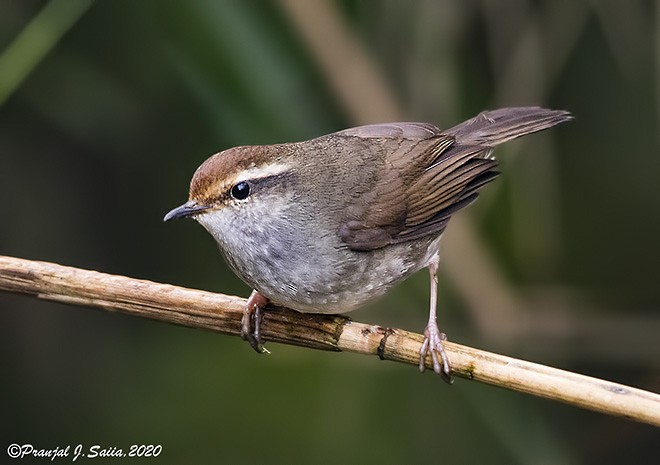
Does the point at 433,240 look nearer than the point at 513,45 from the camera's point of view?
Yes

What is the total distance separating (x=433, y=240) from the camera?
5.01 metres

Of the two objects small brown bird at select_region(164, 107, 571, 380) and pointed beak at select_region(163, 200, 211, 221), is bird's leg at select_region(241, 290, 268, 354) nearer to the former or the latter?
small brown bird at select_region(164, 107, 571, 380)

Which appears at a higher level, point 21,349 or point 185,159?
point 185,159

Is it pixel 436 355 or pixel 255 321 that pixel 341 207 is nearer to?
pixel 255 321

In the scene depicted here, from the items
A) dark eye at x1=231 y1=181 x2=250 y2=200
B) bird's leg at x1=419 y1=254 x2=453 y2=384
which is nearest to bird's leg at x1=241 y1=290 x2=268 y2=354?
dark eye at x1=231 y1=181 x2=250 y2=200

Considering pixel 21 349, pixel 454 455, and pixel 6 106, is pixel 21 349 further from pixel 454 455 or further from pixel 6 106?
pixel 454 455

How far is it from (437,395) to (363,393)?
55cm

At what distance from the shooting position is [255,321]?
446cm

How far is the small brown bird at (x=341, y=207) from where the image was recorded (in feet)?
14.0

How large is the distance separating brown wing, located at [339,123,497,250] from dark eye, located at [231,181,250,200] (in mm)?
544

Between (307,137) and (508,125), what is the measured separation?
119 cm

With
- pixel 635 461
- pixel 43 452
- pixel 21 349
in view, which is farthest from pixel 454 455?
pixel 21 349

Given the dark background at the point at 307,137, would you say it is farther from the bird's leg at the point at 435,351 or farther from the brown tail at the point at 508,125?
the bird's leg at the point at 435,351

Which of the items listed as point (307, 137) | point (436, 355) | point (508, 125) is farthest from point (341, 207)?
point (508, 125)
